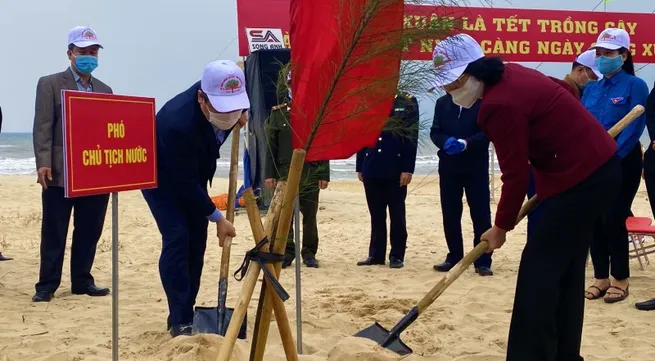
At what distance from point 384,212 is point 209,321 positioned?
2.85 metres

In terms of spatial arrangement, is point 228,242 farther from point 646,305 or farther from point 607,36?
point 607,36

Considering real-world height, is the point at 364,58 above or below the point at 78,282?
above

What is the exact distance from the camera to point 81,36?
16.5ft

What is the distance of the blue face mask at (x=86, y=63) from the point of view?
16.5ft

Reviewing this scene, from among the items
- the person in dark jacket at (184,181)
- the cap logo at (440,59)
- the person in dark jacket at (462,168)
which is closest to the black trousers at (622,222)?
the person in dark jacket at (462,168)

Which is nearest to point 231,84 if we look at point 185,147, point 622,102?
point 185,147

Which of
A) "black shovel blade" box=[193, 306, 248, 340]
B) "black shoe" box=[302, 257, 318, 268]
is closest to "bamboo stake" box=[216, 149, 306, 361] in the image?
"black shovel blade" box=[193, 306, 248, 340]

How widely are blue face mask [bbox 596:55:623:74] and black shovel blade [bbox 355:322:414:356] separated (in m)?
2.54

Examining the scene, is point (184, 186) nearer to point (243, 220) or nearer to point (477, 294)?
point (477, 294)

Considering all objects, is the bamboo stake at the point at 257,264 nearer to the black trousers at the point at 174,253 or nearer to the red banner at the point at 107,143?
the red banner at the point at 107,143

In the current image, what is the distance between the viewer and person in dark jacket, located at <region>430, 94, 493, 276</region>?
5898mm

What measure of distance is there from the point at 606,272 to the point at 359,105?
3.14 metres

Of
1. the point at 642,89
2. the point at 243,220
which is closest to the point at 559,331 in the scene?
the point at 642,89

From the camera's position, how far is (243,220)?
32.6ft
